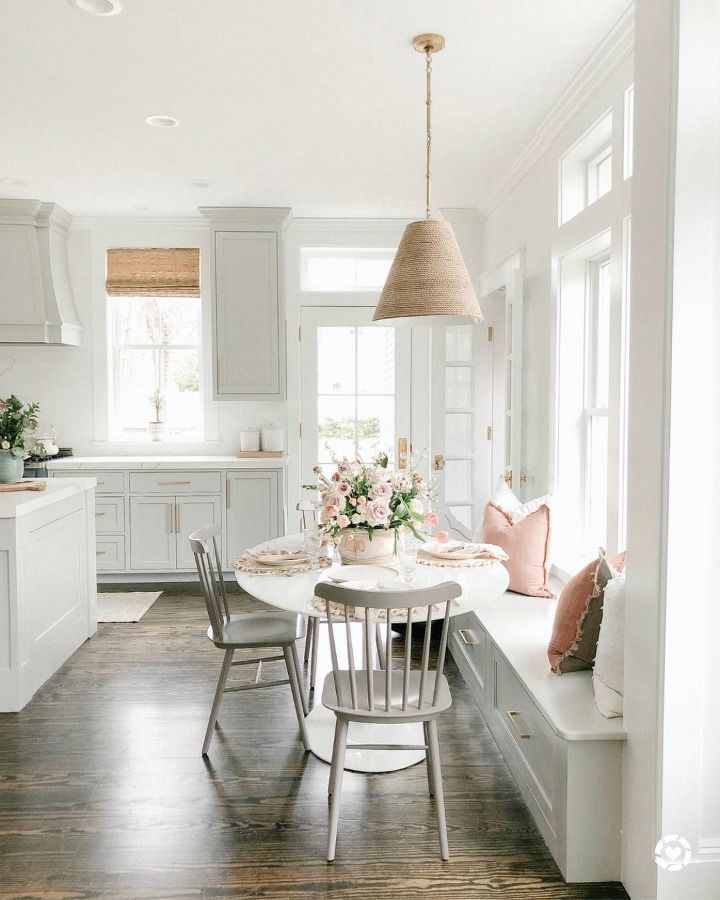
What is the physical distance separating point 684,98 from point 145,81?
244 cm

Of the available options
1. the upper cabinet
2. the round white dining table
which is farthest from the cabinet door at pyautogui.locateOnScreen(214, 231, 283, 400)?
the round white dining table

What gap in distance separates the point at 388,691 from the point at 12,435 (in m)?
2.62

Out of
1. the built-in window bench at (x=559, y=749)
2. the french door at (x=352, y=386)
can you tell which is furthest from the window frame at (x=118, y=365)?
the built-in window bench at (x=559, y=749)

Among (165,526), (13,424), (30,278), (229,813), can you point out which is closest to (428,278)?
(229,813)

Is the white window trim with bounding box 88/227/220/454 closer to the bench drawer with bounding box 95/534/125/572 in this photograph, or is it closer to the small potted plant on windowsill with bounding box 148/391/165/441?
the small potted plant on windowsill with bounding box 148/391/165/441

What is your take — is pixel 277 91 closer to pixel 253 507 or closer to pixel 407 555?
pixel 407 555

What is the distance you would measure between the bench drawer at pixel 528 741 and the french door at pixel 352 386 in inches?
126

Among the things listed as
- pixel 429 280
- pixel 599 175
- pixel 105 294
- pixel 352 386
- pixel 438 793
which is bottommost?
pixel 438 793

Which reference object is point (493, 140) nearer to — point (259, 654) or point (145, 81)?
point (145, 81)

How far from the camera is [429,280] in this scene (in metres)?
2.82

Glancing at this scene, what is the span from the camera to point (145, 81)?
3297 mm

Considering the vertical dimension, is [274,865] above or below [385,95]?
below

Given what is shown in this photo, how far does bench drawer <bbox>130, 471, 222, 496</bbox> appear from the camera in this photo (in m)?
5.54

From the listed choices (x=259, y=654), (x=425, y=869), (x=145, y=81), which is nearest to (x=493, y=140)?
(x=145, y=81)
